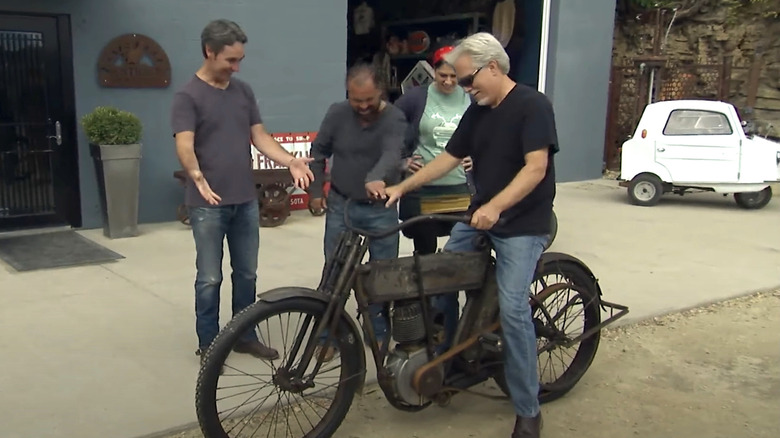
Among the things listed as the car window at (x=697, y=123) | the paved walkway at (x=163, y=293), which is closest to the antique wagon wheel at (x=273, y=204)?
the paved walkway at (x=163, y=293)

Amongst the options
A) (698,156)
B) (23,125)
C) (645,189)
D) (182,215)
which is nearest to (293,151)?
(182,215)

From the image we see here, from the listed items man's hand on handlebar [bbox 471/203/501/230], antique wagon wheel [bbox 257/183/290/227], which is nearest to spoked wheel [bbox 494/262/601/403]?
man's hand on handlebar [bbox 471/203/501/230]

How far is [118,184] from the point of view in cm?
698

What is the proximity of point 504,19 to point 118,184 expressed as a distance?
24.0 feet

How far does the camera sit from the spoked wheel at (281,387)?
2934 millimetres

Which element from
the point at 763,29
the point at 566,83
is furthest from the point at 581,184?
the point at 763,29

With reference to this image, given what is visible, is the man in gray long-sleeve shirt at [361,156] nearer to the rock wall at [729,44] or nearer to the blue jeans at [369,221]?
the blue jeans at [369,221]

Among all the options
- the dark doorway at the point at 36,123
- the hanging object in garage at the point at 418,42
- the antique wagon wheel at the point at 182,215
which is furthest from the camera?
the hanging object in garage at the point at 418,42

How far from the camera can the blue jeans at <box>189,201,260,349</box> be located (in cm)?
395

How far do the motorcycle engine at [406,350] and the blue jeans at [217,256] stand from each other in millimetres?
926

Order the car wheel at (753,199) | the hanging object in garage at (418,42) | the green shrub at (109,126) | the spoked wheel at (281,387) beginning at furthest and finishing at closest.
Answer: the hanging object in garage at (418,42)
the car wheel at (753,199)
the green shrub at (109,126)
the spoked wheel at (281,387)

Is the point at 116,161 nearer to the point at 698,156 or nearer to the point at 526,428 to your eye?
the point at 526,428

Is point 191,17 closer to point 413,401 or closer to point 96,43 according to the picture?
point 96,43

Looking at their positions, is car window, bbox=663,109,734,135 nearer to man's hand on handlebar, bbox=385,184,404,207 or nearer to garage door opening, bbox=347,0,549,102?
garage door opening, bbox=347,0,549,102
